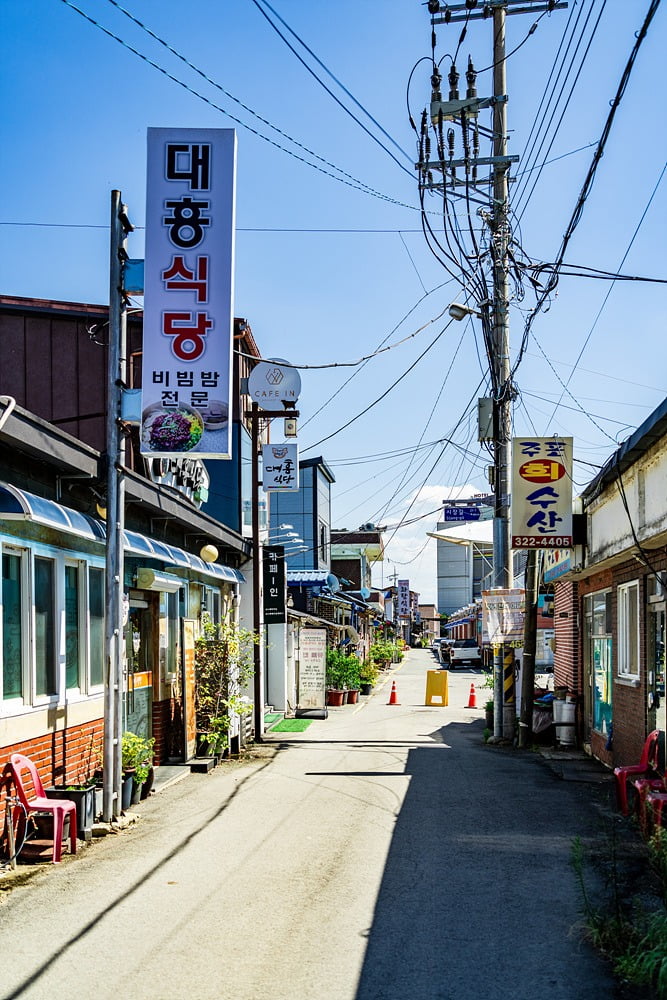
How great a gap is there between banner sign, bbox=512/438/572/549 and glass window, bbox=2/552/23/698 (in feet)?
27.5

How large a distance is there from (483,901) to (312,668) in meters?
19.3

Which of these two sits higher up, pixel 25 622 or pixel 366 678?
pixel 25 622

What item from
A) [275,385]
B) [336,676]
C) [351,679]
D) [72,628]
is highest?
[275,385]

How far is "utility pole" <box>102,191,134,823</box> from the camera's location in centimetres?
1072

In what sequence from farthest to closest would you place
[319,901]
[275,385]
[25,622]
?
1. [275,385]
2. [25,622]
3. [319,901]

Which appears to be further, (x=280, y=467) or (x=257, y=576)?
(x=280, y=467)

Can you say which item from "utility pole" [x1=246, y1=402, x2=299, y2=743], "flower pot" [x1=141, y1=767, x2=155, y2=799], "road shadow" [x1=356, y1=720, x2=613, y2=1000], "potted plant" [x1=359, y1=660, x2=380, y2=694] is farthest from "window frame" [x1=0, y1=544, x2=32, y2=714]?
"potted plant" [x1=359, y1=660, x2=380, y2=694]

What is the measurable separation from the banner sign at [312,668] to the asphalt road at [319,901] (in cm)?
1239

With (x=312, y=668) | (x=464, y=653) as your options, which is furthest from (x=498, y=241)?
(x=464, y=653)

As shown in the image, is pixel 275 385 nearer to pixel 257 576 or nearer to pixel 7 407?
pixel 257 576

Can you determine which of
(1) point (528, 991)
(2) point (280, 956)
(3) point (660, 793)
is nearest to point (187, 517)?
(3) point (660, 793)

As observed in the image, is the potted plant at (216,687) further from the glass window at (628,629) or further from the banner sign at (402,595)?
the banner sign at (402,595)

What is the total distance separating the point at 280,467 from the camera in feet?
71.8

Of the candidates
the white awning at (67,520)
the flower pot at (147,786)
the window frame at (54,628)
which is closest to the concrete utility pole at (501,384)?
the white awning at (67,520)
